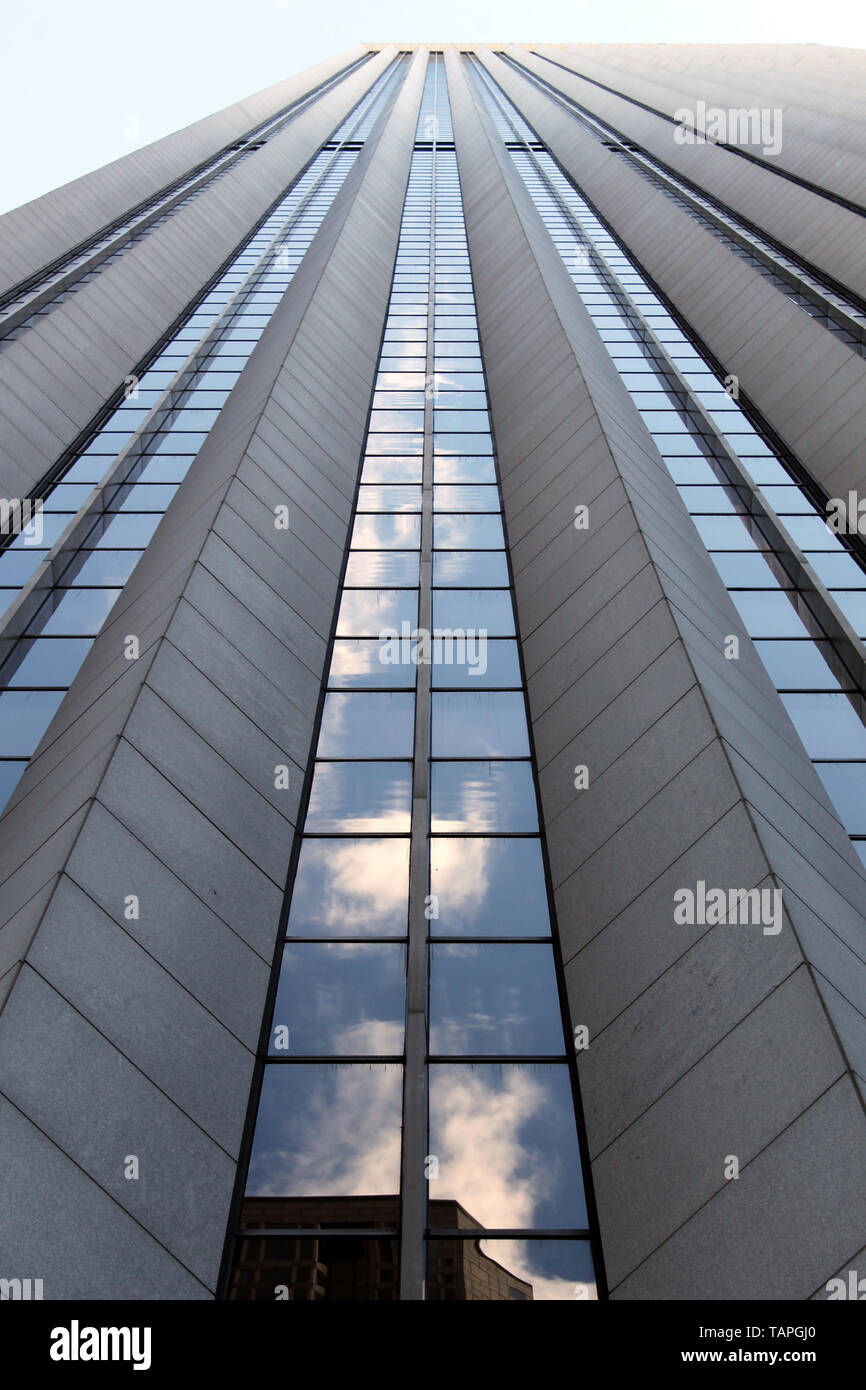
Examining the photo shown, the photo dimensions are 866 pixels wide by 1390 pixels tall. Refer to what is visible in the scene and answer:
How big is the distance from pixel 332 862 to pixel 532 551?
7.32 m

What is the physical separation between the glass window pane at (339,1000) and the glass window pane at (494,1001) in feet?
1.21

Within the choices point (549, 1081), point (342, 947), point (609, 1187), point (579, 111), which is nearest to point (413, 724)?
point (342, 947)

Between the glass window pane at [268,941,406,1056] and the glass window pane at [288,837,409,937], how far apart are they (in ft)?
0.77

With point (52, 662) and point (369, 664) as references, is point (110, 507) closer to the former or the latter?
point (52, 662)

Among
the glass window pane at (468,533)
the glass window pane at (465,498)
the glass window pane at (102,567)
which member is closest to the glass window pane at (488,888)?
the glass window pane at (468,533)

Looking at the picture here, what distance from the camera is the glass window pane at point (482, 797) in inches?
479

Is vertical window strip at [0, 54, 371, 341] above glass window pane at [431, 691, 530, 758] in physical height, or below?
above

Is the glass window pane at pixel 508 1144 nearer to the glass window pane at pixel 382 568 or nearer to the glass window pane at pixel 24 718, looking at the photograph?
the glass window pane at pixel 24 718

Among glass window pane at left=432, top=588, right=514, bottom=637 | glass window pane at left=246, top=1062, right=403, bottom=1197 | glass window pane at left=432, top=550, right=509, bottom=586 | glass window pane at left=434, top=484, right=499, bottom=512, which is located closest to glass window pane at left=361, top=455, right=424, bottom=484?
glass window pane at left=434, top=484, right=499, bottom=512

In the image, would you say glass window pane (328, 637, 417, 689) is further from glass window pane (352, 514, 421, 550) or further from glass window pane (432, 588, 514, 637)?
glass window pane (352, 514, 421, 550)

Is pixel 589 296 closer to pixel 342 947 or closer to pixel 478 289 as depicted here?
pixel 478 289

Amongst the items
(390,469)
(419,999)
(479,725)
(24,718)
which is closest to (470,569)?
(479,725)

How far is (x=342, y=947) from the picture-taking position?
415 inches

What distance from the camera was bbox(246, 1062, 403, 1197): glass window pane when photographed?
28.3 ft
